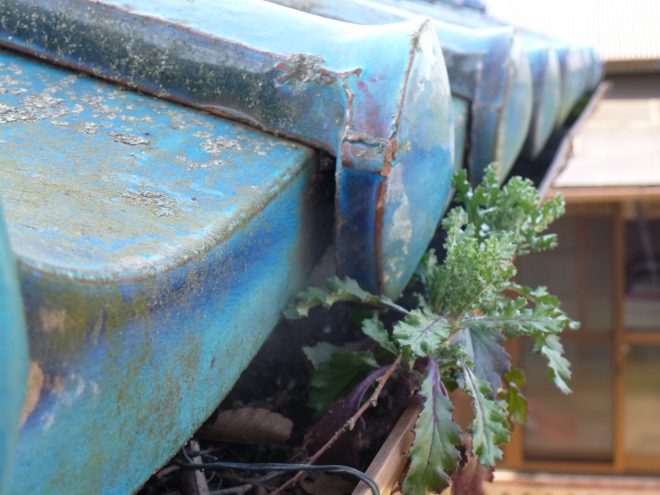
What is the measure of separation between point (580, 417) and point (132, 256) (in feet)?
20.4

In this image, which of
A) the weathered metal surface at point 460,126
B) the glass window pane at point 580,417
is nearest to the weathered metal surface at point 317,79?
the weathered metal surface at point 460,126

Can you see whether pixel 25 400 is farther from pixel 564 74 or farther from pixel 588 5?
pixel 588 5

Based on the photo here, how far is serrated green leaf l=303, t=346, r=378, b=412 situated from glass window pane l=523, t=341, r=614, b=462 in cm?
542

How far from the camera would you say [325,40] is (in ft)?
3.36

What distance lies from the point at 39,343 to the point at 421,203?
57cm

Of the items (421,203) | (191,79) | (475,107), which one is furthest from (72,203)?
(475,107)

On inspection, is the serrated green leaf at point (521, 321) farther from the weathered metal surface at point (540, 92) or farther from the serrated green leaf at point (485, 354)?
the weathered metal surface at point (540, 92)

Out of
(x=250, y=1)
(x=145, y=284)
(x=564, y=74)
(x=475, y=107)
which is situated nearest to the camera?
(x=145, y=284)

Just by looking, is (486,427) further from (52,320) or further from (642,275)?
(642,275)

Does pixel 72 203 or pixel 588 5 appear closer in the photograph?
pixel 72 203

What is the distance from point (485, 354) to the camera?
1093mm

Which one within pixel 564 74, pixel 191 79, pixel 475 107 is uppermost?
pixel 191 79

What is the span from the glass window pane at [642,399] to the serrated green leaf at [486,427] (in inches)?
227

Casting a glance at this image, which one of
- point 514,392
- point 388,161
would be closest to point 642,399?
point 514,392
